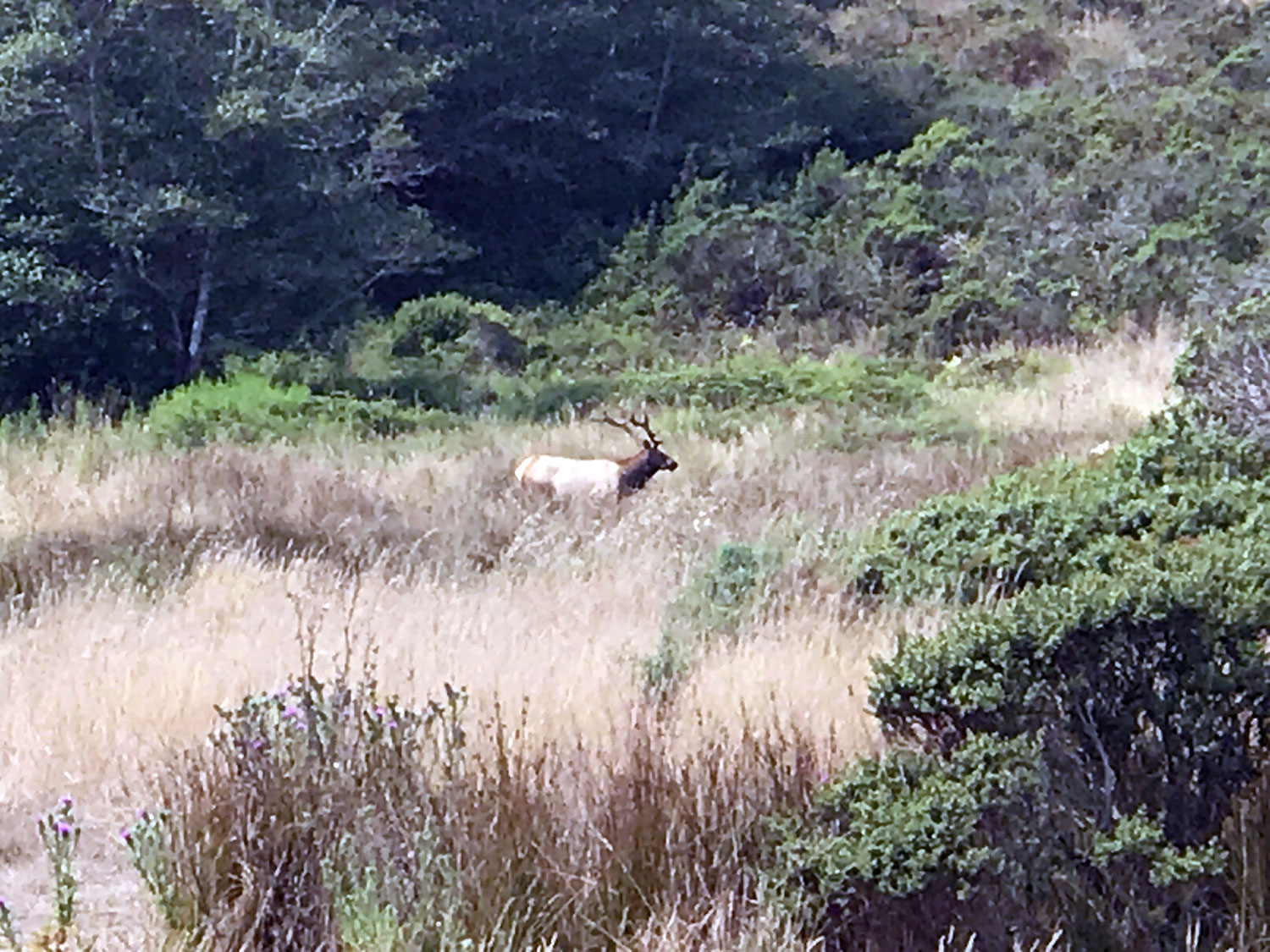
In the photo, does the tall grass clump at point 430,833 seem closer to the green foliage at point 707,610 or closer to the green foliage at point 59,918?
the green foliage at point 59,918

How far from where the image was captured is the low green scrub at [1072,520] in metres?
6.43

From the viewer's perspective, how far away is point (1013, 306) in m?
20.1

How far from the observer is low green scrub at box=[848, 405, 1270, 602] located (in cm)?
643

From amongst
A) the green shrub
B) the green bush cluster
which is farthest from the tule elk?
the green shrub

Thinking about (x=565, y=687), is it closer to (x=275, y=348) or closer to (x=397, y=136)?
(x=275, y=348)

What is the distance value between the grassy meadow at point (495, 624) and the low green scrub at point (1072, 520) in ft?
1.02

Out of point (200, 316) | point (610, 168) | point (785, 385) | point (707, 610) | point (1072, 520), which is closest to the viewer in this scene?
point (707, 610)

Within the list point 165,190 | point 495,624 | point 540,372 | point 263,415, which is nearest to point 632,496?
point 495,624

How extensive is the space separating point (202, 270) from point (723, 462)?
30.3 feet

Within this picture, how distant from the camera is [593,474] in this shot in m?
10.3

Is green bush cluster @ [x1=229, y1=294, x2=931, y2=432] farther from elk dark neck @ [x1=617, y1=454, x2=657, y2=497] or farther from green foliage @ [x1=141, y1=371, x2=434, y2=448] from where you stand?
elk dark neck @ [x1=617, y1=454, x2=657, y2=497]

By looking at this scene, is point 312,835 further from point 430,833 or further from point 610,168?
point 610,168

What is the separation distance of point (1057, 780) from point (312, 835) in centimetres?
157

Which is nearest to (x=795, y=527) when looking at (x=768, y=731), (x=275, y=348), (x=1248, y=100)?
(x=768, y=731)
